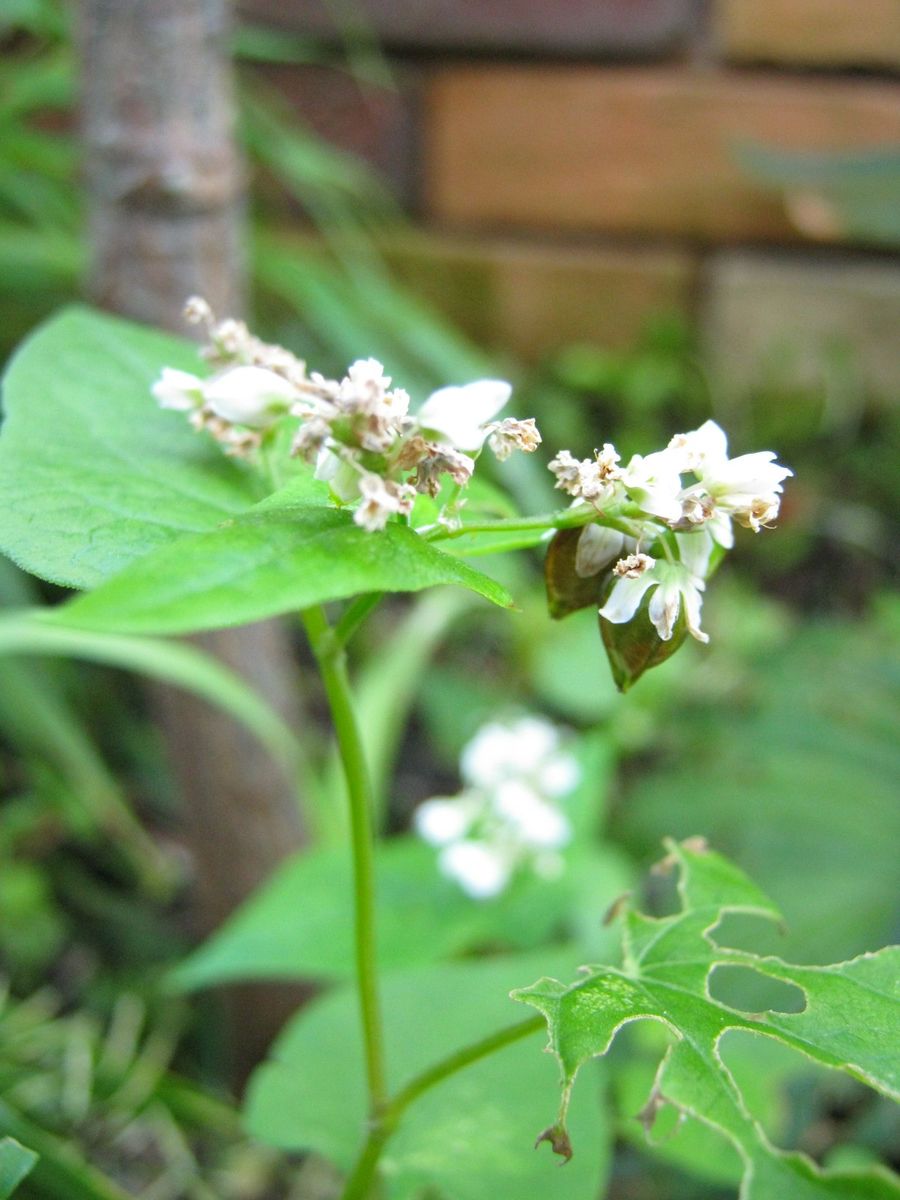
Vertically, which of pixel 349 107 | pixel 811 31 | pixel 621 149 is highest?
pixel 811 31

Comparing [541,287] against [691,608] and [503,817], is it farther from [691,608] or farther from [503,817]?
[691,608]

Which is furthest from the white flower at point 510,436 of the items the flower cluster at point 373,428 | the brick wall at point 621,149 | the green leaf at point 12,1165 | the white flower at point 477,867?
the brick wall at point 621,149

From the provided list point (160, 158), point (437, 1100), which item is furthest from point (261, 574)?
point (160, 158)

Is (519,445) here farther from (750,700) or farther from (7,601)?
(750,700)

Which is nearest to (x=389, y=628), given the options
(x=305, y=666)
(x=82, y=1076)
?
(x=305, y=666)

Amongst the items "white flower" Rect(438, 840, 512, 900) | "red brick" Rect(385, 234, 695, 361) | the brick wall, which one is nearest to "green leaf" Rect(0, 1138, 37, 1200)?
"white flower" Rect(438, 840, 512, 900)

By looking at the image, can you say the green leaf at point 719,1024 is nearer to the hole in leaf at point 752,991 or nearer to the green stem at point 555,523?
the green stem at point 555,523

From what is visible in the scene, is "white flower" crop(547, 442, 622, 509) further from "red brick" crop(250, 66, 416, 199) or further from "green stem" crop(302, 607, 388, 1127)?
"red brick" crop(250, 66, 416, 199)
